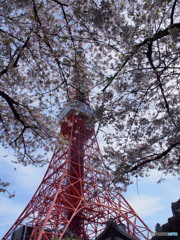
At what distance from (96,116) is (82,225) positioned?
1211cm

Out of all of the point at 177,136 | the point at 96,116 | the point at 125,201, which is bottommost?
the point at 177,136

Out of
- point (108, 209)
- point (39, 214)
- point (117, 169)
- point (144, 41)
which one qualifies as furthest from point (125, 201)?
point (144, 41)

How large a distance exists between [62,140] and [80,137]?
1151 cm

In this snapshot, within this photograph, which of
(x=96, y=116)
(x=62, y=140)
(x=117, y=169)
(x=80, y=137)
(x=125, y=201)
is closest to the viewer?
(x=117, y=169)

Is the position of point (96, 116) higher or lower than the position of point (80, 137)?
lower

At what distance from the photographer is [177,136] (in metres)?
3.41

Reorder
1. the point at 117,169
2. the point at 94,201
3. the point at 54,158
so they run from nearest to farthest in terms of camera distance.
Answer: the point at 117,169 → the point at 94,201 → the point at 54,158

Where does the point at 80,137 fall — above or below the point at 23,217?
above

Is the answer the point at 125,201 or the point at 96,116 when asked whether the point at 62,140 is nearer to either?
the point at 96,116

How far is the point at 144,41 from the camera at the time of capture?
2.99 metres

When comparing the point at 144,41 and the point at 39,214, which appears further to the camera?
the point at 39,214

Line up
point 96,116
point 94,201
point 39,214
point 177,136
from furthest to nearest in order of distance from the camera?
point 94,201, point 39,214, point 96,116, point 177,136

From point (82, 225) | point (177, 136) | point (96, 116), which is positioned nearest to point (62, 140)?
point (96, 116)

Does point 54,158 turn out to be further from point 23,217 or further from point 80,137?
point 23,217
